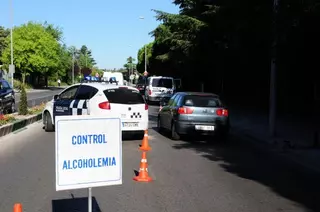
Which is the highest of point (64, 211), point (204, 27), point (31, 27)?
point (31, 27)

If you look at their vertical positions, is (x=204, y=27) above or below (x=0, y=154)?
above

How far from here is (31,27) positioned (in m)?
69.1

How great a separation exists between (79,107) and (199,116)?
3614 millimetres

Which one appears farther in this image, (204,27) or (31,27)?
(31,27)

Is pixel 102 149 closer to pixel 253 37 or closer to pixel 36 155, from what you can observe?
pixel 36 155

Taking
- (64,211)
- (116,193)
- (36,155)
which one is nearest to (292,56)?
(36,155)

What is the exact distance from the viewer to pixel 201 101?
1415 cm

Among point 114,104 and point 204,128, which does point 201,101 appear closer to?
point 204,128

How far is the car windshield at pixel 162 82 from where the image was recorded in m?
33.2

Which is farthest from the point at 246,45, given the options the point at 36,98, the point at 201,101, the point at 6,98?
the point at 36,98

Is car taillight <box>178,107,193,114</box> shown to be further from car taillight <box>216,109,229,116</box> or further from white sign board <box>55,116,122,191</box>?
white sign board <box>55,116,122,191</box>

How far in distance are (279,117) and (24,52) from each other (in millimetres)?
51647

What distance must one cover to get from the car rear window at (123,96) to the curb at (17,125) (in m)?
3.39

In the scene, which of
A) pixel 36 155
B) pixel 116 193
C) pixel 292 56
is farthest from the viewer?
pixel 292 56
